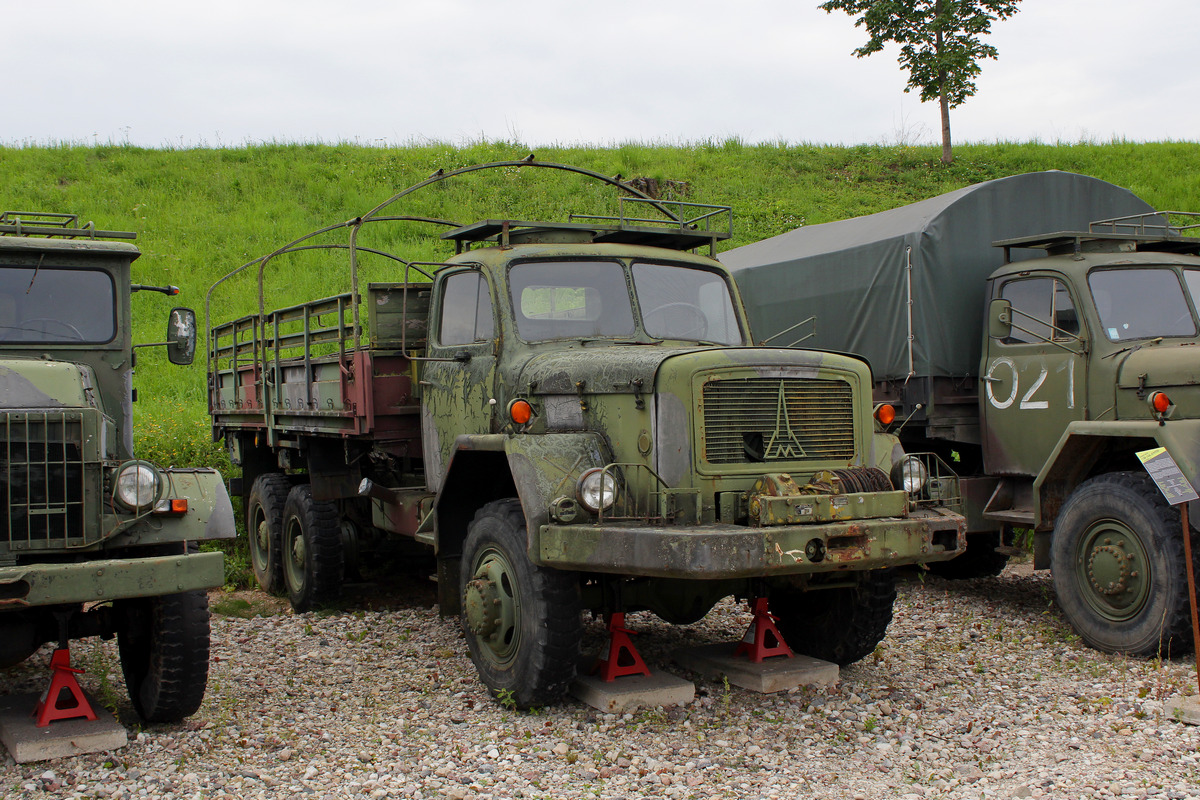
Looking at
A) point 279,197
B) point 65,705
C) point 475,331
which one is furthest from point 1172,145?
point 65,705

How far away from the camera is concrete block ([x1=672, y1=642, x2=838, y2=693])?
18.6ft

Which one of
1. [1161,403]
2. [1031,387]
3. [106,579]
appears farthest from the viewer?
[1031,387]

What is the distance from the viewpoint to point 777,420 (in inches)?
209

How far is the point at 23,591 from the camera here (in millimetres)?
4328

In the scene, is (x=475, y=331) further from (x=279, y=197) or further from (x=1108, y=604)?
(x=279, y=197)

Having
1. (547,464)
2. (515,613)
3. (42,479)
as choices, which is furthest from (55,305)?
(515,613)

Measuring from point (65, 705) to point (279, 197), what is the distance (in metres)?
20.4

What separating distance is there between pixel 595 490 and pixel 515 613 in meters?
0.93

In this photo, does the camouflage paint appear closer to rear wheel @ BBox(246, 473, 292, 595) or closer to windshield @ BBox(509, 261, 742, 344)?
windshield @ BBox(509, 261, 742, 344)

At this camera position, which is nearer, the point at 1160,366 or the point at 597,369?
the point at 597,369

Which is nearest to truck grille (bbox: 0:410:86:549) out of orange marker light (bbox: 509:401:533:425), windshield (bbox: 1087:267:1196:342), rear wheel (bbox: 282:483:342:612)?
orange marker light (bbox: 509:401:533:425)

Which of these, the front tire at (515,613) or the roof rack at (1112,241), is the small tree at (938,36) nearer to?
the roof rack at (1112,241)

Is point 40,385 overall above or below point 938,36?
below

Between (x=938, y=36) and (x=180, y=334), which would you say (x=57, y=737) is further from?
(x=938, y=36)
